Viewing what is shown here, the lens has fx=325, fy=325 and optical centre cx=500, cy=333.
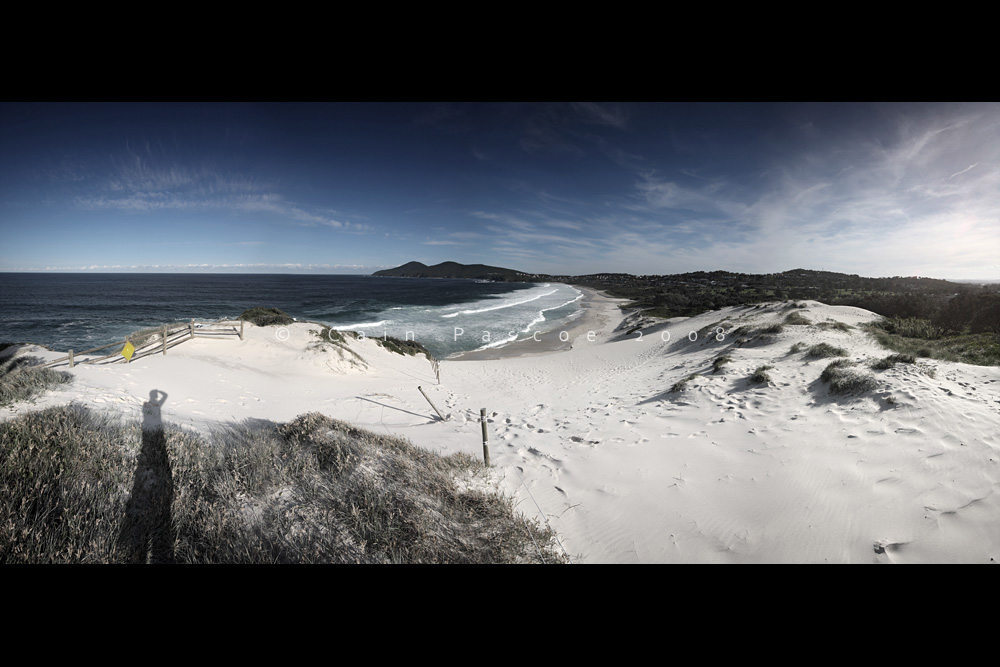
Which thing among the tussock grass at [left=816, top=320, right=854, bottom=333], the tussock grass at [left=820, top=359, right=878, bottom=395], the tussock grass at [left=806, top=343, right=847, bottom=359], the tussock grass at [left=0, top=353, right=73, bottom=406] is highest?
the tussock grass at [left=816, top=320, right=854, bottom=333]

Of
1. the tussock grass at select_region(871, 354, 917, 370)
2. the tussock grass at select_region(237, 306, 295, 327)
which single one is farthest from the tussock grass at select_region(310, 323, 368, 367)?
the tussock grass at select_region(871, 354, 917, 370)

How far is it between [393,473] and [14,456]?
10.4 ft

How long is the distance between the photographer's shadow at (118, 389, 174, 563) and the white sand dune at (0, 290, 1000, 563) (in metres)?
2.00

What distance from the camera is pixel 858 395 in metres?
5.69

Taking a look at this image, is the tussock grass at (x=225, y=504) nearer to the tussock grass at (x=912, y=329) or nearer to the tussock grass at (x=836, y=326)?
the tussock grass at (x=836, y=326)

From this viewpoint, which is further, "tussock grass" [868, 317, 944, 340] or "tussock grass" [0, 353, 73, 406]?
"tussock grass" [868, 317, 944, 340]

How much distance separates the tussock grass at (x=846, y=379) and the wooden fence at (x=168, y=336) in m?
17.2

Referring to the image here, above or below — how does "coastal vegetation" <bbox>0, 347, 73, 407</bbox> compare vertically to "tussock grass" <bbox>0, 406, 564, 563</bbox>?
above

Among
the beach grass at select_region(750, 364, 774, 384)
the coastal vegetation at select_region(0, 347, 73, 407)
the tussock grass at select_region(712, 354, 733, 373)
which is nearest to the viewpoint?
the coastal vegetation at select_region(0, 347, 73, 407)

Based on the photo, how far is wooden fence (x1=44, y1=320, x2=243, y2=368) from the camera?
9.57 metres

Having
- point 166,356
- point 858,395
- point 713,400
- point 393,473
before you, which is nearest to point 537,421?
point 713,400

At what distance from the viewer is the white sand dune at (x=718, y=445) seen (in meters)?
3.12

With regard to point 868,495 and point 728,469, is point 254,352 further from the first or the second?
point 868,495

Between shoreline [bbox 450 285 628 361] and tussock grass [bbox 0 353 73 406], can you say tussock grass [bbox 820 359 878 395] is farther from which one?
shoreline [bbox 450 285 628 361]
